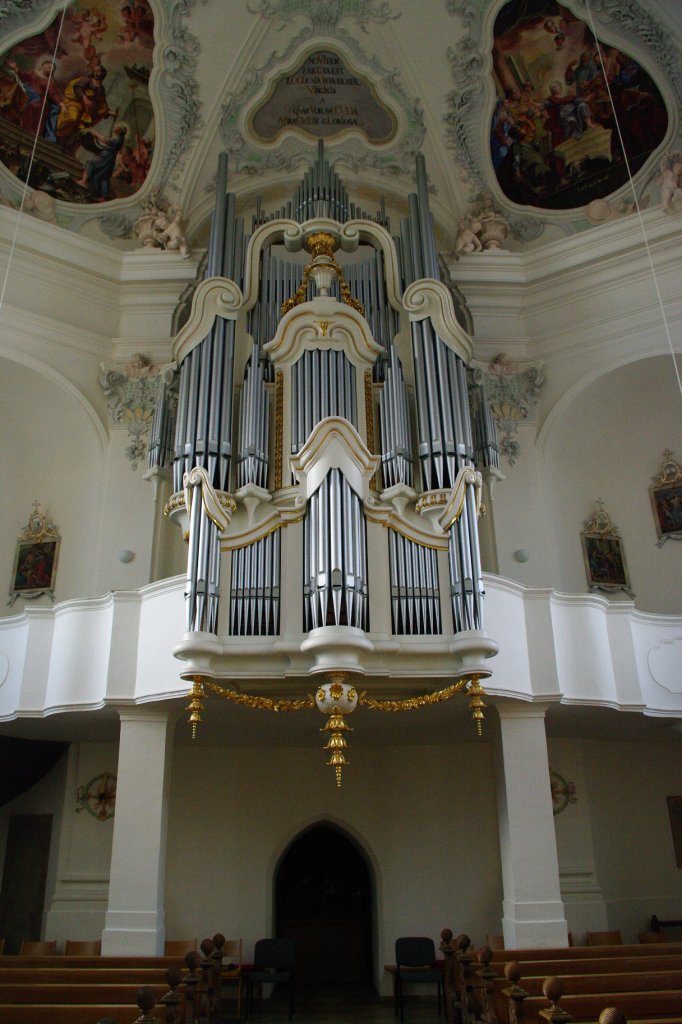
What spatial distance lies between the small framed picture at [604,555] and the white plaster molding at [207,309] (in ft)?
21.7

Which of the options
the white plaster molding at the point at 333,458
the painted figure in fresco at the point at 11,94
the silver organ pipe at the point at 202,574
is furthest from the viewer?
the painted figure in fresco at the point at 11,94

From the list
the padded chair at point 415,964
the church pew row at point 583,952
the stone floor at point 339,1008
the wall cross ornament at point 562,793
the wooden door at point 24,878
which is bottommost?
the stone floor at point 339,1008

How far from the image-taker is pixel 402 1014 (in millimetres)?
10414

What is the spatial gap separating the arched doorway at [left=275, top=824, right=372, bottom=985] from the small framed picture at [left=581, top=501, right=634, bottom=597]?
18.7 feet

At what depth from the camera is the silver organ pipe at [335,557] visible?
8.38m

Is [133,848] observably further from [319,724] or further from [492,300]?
[492,300]

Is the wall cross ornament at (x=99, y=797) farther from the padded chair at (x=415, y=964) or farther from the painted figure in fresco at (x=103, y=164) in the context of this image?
the painted figure in fresco at (x=103, y=164)

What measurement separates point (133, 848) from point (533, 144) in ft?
41.6

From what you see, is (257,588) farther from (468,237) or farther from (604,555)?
(468,237)

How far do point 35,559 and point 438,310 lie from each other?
7247mm

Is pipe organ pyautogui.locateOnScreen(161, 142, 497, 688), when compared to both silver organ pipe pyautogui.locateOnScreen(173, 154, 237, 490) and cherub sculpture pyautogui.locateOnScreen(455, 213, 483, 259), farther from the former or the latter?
cherub sculpture pyautogui.locateOnScreen(455, 213, 483, 259)

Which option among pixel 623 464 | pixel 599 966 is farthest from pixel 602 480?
pixel 599 966

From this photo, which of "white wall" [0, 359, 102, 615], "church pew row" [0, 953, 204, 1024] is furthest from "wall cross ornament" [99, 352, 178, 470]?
"church pew row" [0, 953, 204, 1024]

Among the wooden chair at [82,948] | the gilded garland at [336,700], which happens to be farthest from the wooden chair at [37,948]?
the gilded garland at [336,700]
